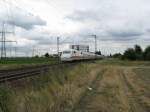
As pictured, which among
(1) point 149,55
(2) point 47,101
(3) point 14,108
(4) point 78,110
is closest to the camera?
(3) point 14,108

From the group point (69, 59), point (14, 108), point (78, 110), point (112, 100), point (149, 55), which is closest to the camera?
point (14, 108)

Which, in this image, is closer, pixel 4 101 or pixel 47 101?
pixel 4 101

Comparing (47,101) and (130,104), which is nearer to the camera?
(47,101)

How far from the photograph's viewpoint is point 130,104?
18.1 meters

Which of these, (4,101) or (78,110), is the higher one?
(4,101)

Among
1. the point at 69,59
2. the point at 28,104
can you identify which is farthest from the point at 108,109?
the point at 69,59

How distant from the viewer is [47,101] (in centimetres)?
1430

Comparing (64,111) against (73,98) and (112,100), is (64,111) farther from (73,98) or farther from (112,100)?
(112,100)

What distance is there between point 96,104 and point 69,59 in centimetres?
5563

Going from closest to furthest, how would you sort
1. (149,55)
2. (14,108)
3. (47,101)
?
(14,108) → (47,101) → (149,55)

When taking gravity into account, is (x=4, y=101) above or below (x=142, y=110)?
above

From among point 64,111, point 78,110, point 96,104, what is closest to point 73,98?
point 96,104

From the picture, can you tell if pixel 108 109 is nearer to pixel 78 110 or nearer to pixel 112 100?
pixel 78 110

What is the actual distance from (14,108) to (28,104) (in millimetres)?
780
